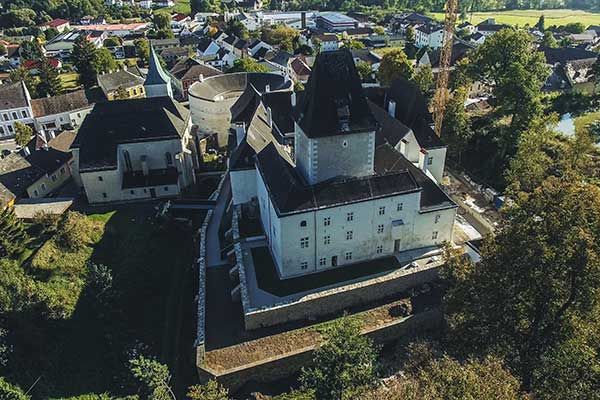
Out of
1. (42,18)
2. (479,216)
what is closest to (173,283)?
(479,216)

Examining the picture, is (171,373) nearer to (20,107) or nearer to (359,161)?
(359,161)

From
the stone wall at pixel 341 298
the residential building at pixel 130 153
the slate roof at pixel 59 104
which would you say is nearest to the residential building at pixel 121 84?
the slate roof at pixel 59 104

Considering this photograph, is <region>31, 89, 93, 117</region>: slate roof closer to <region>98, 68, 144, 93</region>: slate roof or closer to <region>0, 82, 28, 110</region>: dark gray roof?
<region>0, 82, 28, 110</region>: dark gray roof

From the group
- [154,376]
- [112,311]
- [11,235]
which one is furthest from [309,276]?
[11,235]

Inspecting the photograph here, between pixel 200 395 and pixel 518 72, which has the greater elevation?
pixel 518 72

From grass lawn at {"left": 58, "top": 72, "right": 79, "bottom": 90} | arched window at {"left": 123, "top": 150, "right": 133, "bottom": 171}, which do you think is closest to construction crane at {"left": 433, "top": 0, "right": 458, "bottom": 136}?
arched window at {"left": 123, "top": 150, "right": 133, "bottom": 171}
